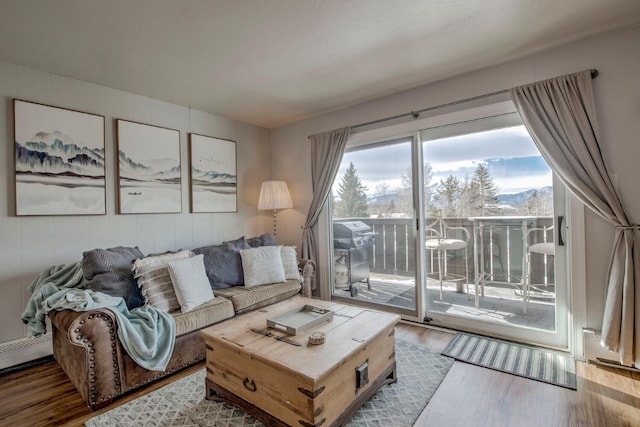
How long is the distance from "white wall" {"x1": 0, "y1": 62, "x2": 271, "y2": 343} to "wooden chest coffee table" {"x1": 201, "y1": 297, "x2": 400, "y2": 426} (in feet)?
5.75

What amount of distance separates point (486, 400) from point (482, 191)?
1731 mm

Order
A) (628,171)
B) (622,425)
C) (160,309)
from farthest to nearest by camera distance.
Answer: (160,309) < (628,171) < (622,425)

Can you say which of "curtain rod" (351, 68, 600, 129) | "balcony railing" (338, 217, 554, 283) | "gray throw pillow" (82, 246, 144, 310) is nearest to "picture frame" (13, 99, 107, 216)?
"gray throw pillow" (82, 246, 144, 310)

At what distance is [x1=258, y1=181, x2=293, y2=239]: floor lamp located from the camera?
12.6 feet

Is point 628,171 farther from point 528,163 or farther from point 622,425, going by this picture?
point 622,425

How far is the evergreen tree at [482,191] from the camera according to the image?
109 inches

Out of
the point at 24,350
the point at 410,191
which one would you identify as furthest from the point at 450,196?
the point at 24,350

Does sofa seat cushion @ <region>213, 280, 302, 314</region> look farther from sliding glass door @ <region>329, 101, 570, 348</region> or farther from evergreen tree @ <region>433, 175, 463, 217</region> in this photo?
evergreen tree @ <region>433, 175, 463, 217</region>

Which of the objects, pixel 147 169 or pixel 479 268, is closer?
pixel 479 268

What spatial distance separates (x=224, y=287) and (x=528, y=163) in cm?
297

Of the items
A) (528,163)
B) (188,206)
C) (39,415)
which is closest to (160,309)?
(39,415)

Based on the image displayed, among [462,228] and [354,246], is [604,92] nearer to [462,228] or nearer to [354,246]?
[462,228]

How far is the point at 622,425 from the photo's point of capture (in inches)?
62.9

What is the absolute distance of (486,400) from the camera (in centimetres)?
184
